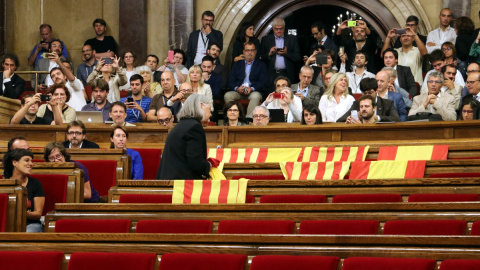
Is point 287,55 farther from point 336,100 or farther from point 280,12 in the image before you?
point 336,100

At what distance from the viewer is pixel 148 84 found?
7.66 meters

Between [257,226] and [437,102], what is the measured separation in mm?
3423

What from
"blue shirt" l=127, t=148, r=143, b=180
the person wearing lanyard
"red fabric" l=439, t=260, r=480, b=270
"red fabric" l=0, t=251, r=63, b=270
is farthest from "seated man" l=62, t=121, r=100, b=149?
"red fabric" l=439, t=260, r=480, b=270

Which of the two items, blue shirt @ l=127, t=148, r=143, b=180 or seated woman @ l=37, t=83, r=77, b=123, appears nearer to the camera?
blue shirt @ l=127, t=148, r=143, b=180

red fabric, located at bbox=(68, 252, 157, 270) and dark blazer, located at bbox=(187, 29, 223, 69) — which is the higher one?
dark blazer, located at bbox=(187, 29, 223, 69)

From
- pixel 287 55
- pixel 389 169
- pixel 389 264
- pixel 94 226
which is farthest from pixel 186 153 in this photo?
pixel 287 55

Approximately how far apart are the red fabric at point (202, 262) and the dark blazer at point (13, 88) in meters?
5.59

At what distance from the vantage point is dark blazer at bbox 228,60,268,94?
27.0 ft

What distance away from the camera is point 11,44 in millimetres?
9617

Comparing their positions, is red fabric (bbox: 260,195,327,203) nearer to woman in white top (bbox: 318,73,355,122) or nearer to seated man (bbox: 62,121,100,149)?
seated man (bbox: 62,121,100,149)

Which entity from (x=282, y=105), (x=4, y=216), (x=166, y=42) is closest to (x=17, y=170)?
(x=4, y=216)

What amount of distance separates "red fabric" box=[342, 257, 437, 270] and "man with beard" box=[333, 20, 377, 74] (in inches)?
215

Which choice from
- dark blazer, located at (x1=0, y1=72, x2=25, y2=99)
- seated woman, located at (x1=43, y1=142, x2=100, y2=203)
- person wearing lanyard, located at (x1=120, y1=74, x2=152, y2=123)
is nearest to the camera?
seated woman, located at (x1=43, y1=142, x2=100, y2=203)

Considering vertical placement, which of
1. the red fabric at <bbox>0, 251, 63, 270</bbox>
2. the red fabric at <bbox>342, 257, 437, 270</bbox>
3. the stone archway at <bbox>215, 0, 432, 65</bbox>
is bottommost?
the red fabric at <bbox>0, 251, 63, 270</bbox>
